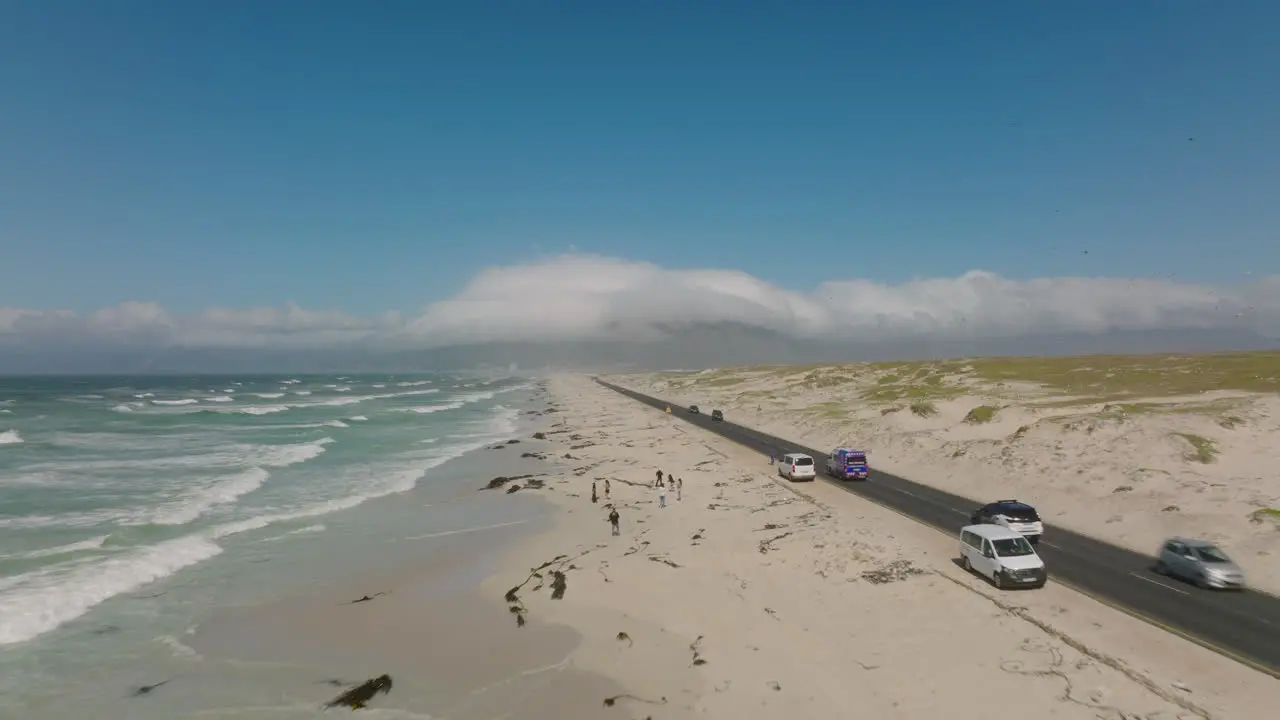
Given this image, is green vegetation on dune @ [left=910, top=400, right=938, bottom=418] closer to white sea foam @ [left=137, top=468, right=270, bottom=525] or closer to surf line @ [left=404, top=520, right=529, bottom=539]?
surf line @ [left=404, top=520, right=529, bottom=539]

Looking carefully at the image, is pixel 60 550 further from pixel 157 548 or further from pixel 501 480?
pixel 501 480

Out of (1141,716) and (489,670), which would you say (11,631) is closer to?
(489,670)

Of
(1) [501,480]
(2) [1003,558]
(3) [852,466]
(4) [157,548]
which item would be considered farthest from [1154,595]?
(4) [157,548]

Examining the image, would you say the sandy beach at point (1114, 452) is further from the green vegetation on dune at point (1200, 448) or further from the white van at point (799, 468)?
the white van at point (799, 468)

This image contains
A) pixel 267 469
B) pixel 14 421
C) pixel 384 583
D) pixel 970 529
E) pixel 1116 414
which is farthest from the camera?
Answer: pixel 14 421

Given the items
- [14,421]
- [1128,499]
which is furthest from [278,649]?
[14,421]
